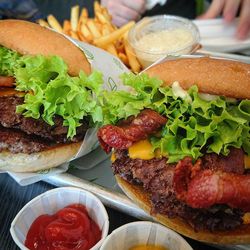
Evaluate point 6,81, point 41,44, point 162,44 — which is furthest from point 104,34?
point 6,81

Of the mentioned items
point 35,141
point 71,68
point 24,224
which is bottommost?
point 24,224

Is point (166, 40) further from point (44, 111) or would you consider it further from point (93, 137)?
point (44, 111)

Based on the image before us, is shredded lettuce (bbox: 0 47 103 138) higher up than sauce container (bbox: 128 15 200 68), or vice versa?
shredded lettuce (bbox: 0 47 103 138)

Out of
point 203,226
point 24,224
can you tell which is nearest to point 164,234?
point 203,226

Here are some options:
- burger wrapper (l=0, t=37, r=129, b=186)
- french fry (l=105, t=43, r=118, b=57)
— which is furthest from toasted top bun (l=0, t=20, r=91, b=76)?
french fry (l=105, t=43, r=118, b=57)

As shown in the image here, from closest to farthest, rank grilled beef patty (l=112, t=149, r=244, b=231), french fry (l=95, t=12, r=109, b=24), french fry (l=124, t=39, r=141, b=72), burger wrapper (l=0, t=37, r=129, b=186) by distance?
grilled beef patty (l=112, t=149, r=244, b=231) → burger wrapper (l=0, t=37, r=129, b=186) → french fry (l=124, t=39, r=141, b=72) → french fry (l=95, t=12, r=109, b=24)

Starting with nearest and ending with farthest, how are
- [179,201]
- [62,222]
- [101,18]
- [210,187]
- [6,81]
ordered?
[210,187] → [179,201] → [62,222] → [6,81] → [101,18]

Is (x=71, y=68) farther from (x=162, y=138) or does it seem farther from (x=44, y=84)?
(x=162, y=138)

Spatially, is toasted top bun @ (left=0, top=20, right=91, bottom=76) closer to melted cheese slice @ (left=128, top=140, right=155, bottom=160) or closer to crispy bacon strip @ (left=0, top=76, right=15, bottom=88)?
crispy bacon strip @ (left=0, top=76, right=15, bottom=88)
